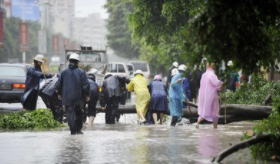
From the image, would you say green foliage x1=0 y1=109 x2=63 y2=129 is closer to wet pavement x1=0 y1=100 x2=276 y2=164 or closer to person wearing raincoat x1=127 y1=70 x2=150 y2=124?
wet pavement x1=0 y1=100 x2=276 y2=164

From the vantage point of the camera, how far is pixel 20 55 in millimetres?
110812

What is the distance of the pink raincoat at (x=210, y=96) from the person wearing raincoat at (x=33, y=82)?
12.6ft

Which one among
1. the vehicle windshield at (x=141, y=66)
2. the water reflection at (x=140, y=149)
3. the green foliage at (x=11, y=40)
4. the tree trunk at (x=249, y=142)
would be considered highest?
the green foliage at (x=11, y=40)

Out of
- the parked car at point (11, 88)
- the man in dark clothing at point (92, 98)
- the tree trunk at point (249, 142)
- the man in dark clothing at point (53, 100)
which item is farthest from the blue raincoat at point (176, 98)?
the parked car at point (11, 88)

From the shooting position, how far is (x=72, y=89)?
15.7m

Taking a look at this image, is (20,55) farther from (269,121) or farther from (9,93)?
(269,121)

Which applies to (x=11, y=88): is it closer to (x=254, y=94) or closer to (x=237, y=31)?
(x=254, y=94)

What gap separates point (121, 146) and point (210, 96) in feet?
15.0

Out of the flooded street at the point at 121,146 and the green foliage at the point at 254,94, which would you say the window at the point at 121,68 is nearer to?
the green foliage at the point at 254,94

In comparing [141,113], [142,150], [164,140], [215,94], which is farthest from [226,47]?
[141,113]

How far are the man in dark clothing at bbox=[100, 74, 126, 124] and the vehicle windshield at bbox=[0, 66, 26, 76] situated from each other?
8.51 meters

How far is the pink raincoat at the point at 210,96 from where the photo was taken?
17.3 metres

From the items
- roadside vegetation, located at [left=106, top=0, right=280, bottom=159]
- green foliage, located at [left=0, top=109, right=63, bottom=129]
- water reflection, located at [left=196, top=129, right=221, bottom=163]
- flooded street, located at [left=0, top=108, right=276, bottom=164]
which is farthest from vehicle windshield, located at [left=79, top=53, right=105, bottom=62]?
roadside vegetation, located at [left=106, top=0, right=280, bottom=159]

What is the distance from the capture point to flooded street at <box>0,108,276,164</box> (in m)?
11.4
